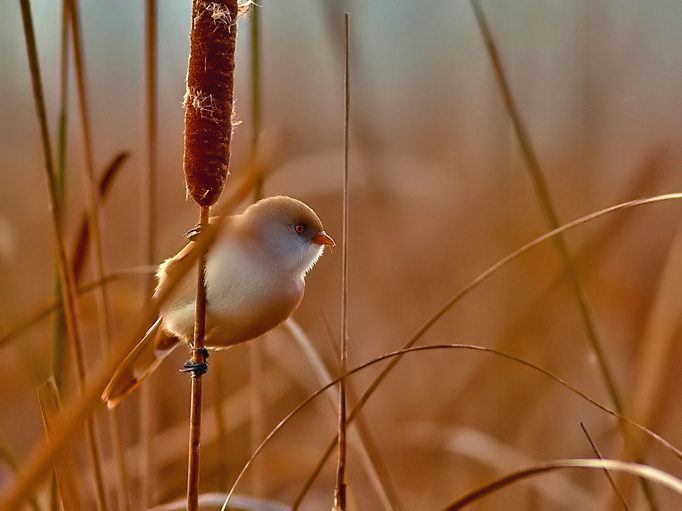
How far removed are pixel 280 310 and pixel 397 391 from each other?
144 cm

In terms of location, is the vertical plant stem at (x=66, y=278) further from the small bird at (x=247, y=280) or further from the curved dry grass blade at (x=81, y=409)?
the curved dry grass blade at (x=81, y=409)

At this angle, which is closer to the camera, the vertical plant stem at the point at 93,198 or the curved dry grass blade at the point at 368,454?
the vertical plant stem at the point at 93,198

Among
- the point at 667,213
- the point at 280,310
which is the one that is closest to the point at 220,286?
the point at 280,310

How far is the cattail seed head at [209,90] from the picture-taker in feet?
1.66

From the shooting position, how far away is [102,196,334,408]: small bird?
2.31 ft

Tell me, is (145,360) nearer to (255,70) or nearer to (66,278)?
(66,278)

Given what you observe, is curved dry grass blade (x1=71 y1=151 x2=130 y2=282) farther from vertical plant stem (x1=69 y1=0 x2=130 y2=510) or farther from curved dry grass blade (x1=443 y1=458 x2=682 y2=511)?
curved dry grass blade (x1=443 y1=458 x2=682 y2=511)

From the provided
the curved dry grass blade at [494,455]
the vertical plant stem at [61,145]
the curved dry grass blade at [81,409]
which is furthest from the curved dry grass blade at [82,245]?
the curved dry grass blade at [494,455]

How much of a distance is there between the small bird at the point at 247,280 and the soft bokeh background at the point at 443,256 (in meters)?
0.11

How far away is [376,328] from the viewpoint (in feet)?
7.09

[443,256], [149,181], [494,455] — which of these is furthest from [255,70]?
[443,256]

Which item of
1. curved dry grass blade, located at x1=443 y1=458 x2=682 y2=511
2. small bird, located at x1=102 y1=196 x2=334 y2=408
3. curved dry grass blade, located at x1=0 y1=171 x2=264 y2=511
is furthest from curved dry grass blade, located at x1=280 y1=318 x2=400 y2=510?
curved dry grass blade, located at x1=0 y1=171 x2=264 y2=511

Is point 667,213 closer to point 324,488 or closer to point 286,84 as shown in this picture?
point 324,488

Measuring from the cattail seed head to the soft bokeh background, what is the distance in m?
0.24
